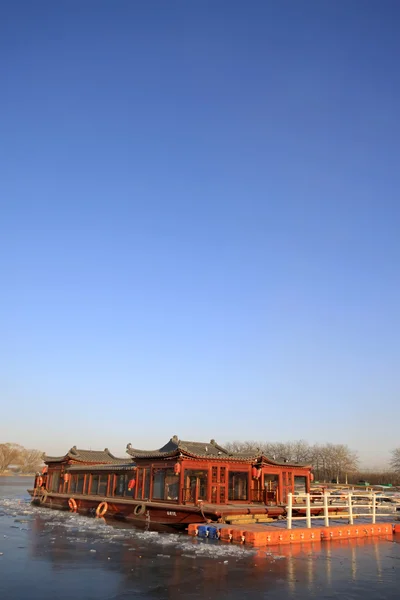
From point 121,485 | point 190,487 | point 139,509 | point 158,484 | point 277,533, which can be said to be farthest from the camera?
point 121,485

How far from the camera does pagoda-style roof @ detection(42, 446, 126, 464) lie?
3934 centimetres

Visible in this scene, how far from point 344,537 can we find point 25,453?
414ft

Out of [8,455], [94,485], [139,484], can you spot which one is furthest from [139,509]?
[8,455]

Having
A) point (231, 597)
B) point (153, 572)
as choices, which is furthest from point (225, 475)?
point (231, 597)

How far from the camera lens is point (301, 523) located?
77.9 ft

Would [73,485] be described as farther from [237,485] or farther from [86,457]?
[237,485]

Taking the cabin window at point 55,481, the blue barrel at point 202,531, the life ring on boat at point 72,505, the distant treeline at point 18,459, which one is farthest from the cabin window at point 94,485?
the distant treeline at point 18,459

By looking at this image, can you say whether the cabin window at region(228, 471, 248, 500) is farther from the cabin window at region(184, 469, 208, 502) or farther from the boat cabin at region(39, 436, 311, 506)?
the cabin window at region(184, 469, 208, 502)

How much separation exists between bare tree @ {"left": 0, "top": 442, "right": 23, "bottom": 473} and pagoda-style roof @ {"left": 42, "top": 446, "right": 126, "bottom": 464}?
93727 millimetres

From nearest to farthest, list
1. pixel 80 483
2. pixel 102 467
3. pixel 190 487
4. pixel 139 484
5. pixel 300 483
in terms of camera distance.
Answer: pixel 190 487 → pixel 139 484 → pixel 300 483 → pixel 102 467 → pixel 80 483

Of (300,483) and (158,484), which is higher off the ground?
→ (300,483)

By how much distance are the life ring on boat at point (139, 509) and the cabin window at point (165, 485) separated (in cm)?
90

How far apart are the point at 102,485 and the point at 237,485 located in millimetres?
11004

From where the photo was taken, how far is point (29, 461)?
430 ft
